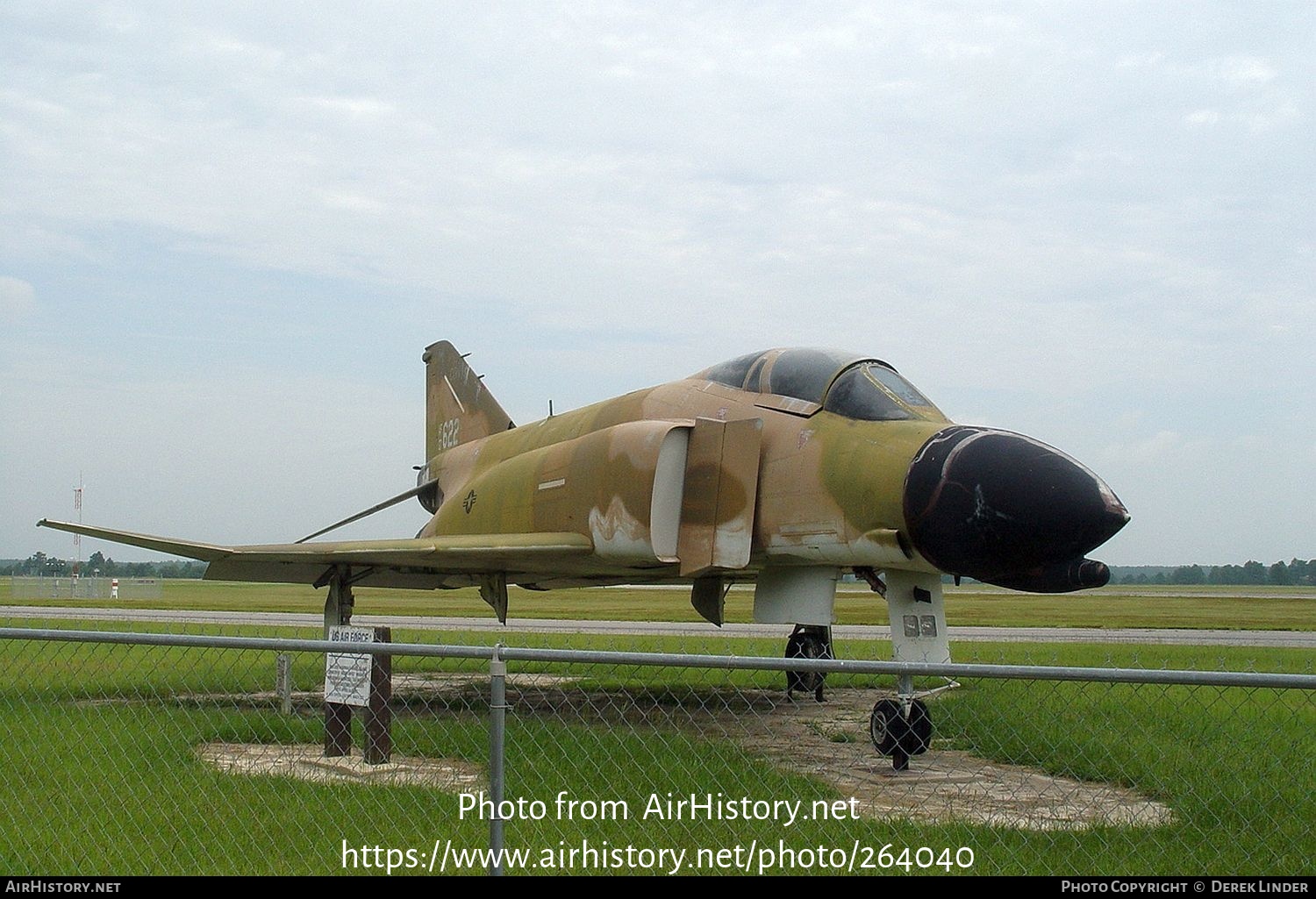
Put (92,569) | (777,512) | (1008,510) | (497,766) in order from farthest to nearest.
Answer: (92,569), (777,512), (1008,510), (497,766)

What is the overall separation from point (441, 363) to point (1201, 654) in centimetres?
1282

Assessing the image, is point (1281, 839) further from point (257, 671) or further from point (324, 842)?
point (257, 671)

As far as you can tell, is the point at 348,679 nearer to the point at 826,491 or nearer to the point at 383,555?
the point at 826,491

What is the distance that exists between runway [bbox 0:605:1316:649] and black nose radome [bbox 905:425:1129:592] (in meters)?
10.6

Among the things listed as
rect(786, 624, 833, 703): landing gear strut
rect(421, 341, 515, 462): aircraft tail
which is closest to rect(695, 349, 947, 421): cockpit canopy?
rect(786, 624, 833, 703): landing gear strut

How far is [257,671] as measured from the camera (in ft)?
48.8

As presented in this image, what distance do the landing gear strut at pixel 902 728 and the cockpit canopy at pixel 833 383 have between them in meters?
2.19

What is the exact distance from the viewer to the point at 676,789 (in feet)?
20.5

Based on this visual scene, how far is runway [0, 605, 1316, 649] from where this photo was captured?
68.9 ft

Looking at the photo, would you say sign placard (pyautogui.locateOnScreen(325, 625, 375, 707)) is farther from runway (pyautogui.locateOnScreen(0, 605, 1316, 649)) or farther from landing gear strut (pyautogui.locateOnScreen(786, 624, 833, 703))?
runway (pyautogui.locateOnScreen(0, 605, 1316, 649))

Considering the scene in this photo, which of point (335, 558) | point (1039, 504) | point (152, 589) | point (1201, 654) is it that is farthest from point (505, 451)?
point (152, 589)

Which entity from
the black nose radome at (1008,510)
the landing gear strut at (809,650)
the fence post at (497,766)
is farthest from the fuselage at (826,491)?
the fence post at (497,766)

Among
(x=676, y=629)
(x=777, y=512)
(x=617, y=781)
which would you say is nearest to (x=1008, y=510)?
(x=777, y=512)

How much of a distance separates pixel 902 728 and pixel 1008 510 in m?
1.76
